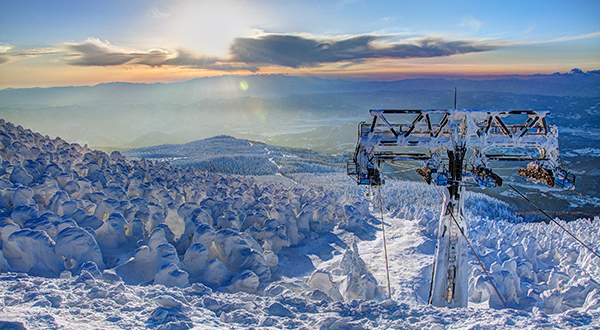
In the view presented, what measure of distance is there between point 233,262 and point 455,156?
5.79 m

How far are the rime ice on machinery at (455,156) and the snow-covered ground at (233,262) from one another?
1192 millimetres

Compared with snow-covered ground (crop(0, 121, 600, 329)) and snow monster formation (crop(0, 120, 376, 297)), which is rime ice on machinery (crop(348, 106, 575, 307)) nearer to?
snow-covered ground (crop(0, 121, 600, 329))

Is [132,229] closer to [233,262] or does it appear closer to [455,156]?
[233,262]

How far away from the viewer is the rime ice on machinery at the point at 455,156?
24.6 ft

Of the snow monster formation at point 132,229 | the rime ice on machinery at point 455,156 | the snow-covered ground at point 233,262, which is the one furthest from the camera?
the rime ice on machinery at point 455,156

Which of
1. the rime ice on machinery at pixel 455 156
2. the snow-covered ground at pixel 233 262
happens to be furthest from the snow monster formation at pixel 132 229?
the rime ice on machinery at pixel 455 156

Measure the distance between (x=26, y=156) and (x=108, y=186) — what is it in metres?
4.92

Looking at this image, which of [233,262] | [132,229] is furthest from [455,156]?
[132,229]

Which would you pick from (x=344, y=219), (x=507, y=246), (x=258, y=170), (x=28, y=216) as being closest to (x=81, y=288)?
(x=28, y=216)

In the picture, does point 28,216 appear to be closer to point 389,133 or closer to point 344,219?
Answer: point 389,133

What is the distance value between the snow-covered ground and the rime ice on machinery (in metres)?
1.19

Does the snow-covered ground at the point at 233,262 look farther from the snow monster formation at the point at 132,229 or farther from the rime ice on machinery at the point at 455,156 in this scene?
the rime ice on machinery at the point at 455,156

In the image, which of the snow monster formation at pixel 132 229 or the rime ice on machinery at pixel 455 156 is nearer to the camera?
the snow monster formation at pixel 132 229

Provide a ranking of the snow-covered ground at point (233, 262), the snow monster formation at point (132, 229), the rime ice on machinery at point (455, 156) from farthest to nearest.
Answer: the rime ice on machinery at point (455, 156) → the snow monster formation at point (132, 229) → the snow-covered ground at point (233, 262)
